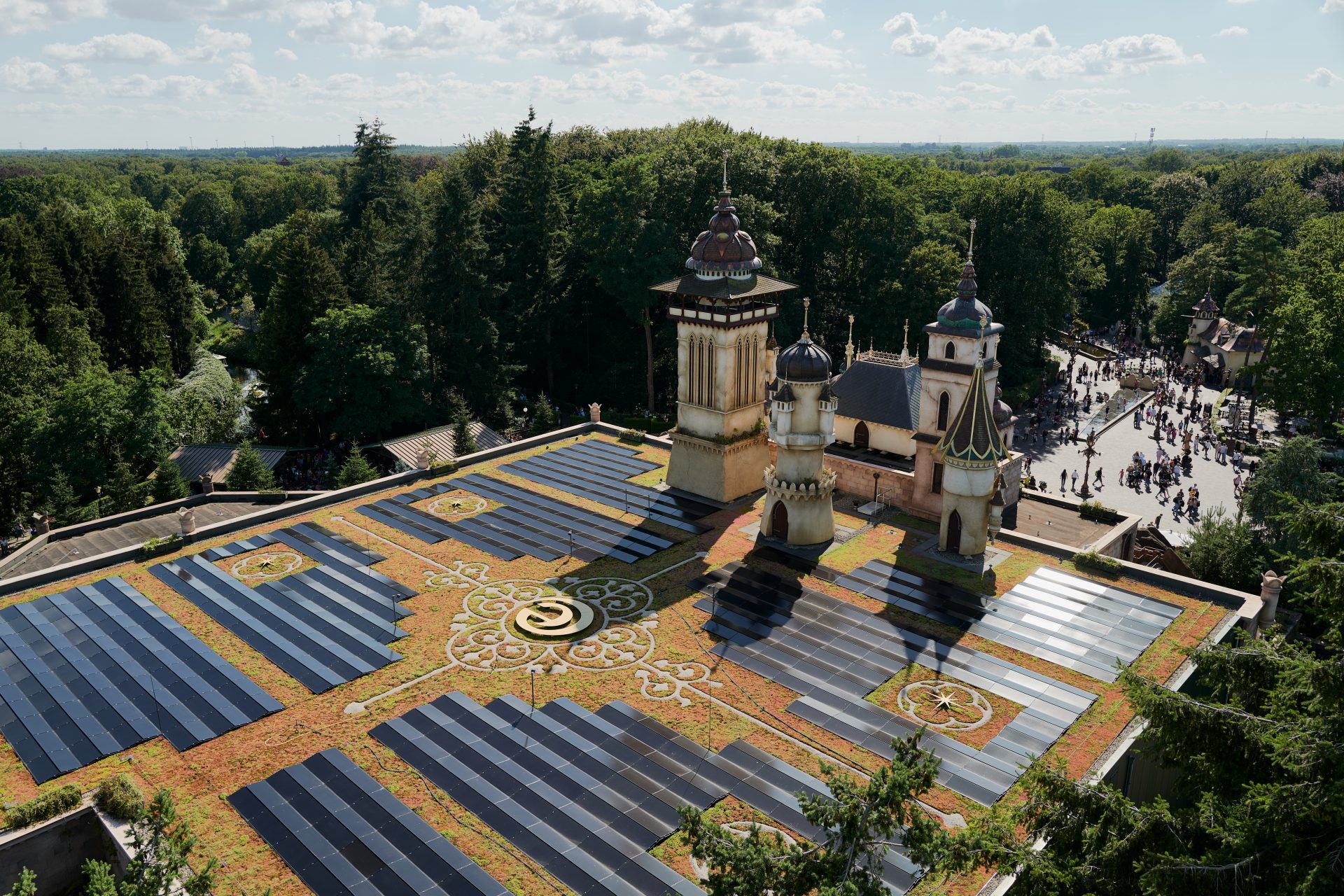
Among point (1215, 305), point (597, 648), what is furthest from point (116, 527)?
point (1215, 305)

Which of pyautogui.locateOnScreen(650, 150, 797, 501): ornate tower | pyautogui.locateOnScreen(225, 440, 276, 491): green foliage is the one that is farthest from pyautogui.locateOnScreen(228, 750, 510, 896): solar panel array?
pyautogui.locateOnScreen(225, 440, 276, 491): green foliage

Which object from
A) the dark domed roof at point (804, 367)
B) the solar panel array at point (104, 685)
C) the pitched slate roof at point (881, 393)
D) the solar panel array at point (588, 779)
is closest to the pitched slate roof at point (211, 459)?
the solar panel array at point (104, 685)

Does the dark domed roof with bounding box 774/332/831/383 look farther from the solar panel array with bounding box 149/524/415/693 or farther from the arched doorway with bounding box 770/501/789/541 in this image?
the solar panel array with bounding box 149/524/415/693

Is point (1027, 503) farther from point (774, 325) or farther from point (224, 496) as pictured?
point (224, 496)

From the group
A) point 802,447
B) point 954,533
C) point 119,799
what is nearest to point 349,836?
point 119,799

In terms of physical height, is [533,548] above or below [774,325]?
below

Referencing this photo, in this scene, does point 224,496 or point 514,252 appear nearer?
point 224,496

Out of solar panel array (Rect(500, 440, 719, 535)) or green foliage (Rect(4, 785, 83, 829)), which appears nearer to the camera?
green foliage (Rect(4, 785, 83, 829))
